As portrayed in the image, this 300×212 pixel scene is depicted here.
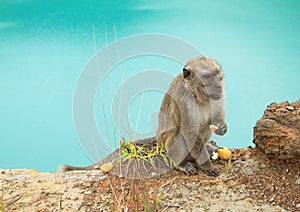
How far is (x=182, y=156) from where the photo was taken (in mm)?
5211

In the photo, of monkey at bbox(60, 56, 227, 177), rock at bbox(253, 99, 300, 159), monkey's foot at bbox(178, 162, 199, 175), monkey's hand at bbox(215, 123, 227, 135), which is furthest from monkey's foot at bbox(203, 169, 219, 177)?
rock at bbox(253, 99, 300, 159)

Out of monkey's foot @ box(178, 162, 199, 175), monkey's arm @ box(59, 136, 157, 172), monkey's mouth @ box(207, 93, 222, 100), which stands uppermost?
monkey's mouth @ box(207, 93, 222, 100)

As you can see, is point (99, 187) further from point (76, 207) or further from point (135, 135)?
point (135, 135)

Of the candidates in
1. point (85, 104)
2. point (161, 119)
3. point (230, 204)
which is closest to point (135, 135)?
point (161, 119)

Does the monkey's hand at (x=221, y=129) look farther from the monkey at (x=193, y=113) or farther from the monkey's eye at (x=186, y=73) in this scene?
the monkey's eye at (x=186, y=73)

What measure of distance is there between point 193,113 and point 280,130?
3.44ft

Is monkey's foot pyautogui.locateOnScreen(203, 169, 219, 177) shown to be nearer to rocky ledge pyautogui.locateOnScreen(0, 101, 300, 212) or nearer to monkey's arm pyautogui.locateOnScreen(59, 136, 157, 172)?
rocky ledge pyautogui.locateOnScreen(0, 101, 300, 212)

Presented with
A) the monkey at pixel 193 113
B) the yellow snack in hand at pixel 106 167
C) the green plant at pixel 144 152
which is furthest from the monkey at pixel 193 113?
the yellow snack in hand at pixel 106 167

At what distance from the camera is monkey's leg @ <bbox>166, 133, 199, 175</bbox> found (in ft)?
17.0

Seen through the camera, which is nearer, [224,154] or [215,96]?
[215,96]

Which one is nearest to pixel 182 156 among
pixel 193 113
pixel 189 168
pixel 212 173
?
pixel 189 168

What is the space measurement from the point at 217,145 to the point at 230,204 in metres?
1.44

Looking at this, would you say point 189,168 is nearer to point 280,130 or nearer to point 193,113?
point 193,113

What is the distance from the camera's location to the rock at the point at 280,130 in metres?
4.85
